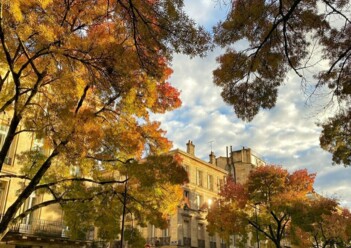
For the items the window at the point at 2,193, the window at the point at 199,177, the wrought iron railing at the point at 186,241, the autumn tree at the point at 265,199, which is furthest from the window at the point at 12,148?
the window at the point at 199,177

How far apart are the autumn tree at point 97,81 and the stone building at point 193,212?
18.6m

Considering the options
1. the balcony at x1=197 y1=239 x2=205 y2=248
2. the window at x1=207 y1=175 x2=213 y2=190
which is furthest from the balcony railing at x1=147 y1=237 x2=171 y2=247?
the window at x1=207 y1=175 x2=213 y2=190

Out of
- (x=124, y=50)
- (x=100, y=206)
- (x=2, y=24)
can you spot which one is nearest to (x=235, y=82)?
(x=124, y=50)

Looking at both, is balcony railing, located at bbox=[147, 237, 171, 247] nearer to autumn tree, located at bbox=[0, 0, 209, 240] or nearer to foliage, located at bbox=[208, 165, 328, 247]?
foliage, located at bbox=[208, 165, 328, 247]

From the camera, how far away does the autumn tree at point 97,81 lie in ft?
22.6

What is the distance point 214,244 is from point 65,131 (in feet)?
101

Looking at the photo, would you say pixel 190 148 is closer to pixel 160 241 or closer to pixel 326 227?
pixel 160 241

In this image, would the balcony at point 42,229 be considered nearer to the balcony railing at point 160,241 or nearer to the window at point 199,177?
the balcony railing at point 160,241

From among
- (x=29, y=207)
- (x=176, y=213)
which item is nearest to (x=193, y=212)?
(x=176, y=213)

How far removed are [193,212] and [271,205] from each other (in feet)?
36.8

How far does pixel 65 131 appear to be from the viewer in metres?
9.30

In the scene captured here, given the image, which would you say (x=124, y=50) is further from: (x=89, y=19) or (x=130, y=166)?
(x=130, y=166)

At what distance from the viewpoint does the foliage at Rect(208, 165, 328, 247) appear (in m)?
25.4

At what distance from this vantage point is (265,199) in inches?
1042
